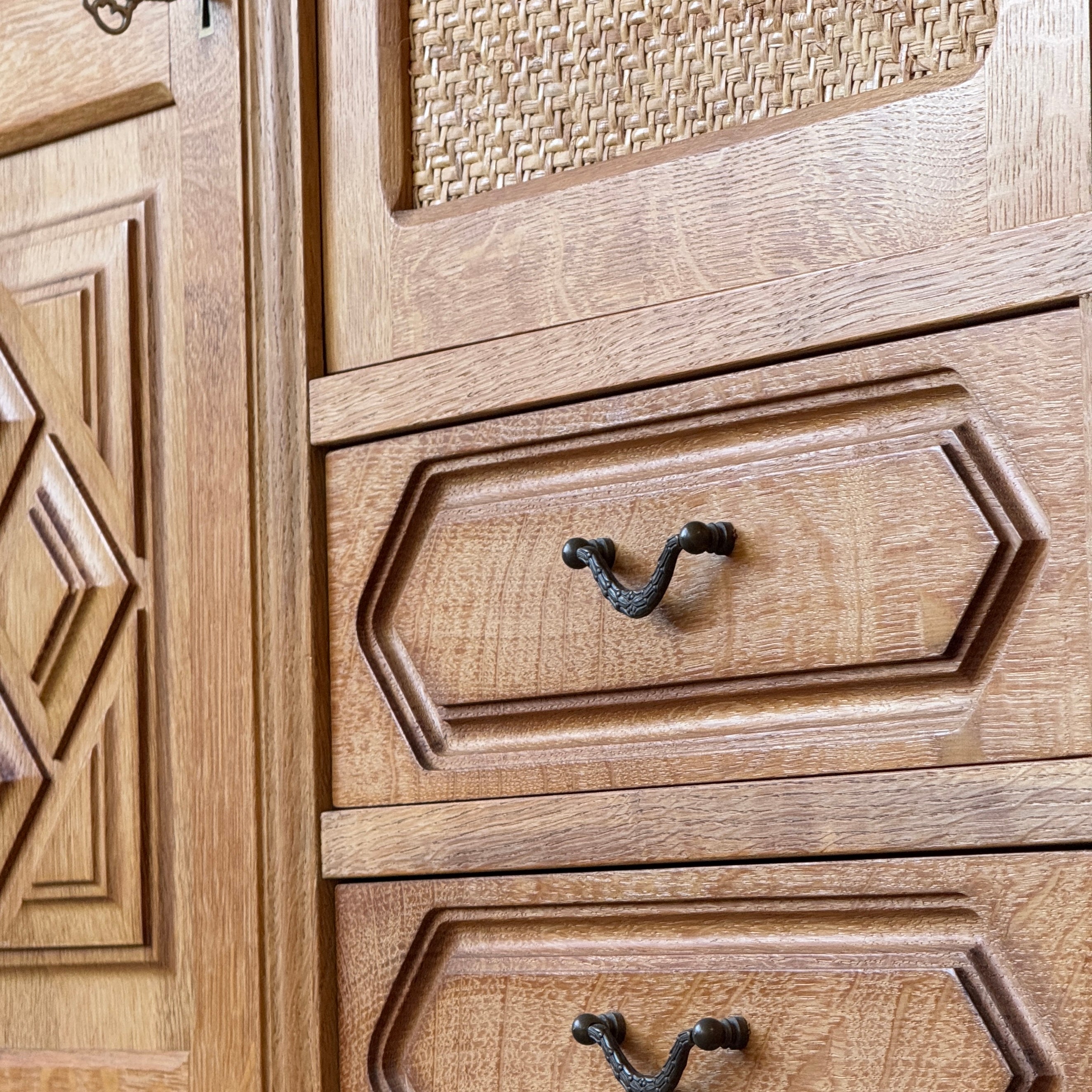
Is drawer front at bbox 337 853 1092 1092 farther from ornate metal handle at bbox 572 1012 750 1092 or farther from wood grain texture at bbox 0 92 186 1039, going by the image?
wood grain texture at bbox 0 92 186 1039

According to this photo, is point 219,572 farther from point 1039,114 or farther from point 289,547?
point 1039,114

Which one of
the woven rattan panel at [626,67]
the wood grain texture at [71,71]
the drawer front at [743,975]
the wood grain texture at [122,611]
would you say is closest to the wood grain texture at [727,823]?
the drawer front at [743,975]

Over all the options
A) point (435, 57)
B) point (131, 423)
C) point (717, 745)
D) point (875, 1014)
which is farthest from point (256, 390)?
point (875, 1014)

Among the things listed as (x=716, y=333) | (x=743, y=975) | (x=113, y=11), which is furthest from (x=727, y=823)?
(x=113, y=11)

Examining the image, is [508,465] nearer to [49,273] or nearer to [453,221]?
[453,221]

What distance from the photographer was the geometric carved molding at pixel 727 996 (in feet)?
1.94

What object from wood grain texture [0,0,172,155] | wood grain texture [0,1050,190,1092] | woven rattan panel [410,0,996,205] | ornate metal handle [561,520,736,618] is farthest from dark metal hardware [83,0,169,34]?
wood grain texture [0,1050,190,1092]

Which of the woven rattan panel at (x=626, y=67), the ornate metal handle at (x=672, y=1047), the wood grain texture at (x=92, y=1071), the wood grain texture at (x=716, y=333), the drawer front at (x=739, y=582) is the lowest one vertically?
the ornate metal handle at (x=672, y=1047)

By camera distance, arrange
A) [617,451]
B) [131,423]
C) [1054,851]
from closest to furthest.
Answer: [1054,851], [617,451], [131,423]

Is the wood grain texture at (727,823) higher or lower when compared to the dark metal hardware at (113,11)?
lower

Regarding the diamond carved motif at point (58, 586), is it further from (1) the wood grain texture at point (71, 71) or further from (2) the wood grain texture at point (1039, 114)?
(2) the wood grain texture at point (1039, 114)

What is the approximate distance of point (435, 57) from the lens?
77cm

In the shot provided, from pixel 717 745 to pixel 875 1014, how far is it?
A: 0.12 m

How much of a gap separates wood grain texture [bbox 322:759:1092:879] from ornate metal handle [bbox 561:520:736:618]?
0.08 metres
